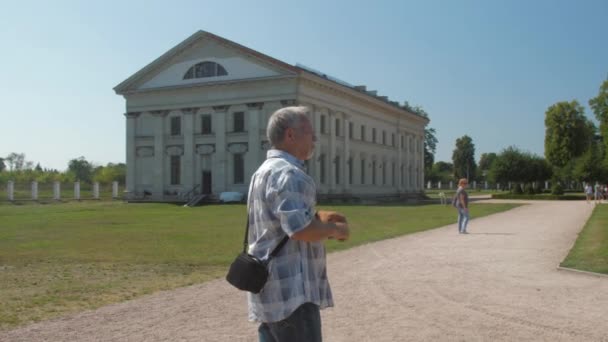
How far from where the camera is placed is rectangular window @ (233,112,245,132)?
49500mm

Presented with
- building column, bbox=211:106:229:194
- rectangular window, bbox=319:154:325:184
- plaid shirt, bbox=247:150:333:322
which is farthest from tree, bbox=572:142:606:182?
plaid shirt, bbox=247:150:333:322

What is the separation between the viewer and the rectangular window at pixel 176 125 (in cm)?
5212

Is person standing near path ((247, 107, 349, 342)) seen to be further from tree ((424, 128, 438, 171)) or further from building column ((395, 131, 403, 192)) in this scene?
tree ((424, 128, 438, 171))

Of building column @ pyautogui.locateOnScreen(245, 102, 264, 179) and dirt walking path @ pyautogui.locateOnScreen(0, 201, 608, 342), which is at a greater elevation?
building column @ pyautogui.locateOnScreen(245, 102, 264, 179)

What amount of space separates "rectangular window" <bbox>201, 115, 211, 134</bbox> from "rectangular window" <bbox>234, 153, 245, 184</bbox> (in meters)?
3.48

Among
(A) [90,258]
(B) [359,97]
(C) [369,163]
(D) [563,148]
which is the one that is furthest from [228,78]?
(D) [563,148]

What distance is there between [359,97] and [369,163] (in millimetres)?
7814

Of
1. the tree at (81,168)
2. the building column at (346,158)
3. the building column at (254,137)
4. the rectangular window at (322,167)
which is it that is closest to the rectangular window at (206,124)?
the building column at (254,137)

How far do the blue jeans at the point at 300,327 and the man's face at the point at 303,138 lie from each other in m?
0.91

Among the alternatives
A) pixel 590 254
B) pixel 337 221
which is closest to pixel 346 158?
pixel 590 254

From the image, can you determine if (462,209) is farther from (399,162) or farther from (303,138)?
(399,162)

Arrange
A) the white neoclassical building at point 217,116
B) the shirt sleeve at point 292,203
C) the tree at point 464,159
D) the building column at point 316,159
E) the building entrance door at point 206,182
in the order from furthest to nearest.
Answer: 1. the tree at point 464,159
2. the building entrance door at point 206,182
3. the building column at point 316,159
4. the white neoclassical building at point 217,116
5. the shirt sleeve at point 292,203

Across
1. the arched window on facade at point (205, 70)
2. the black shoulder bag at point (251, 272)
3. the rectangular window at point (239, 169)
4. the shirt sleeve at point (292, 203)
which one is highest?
the arched window on facade at point (205, 70)

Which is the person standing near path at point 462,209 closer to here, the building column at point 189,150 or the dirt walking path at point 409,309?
the dirt walking path at point 409,309
